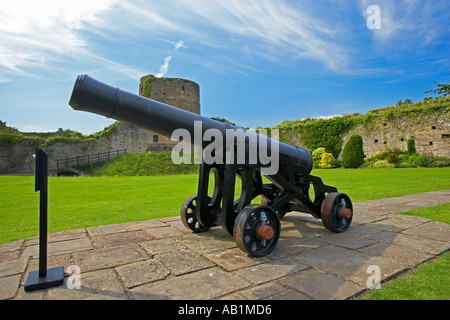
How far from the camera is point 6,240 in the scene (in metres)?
3.89

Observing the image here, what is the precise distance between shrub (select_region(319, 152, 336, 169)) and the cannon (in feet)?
66.3

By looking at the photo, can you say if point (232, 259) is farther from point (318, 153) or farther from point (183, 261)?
point (318, 153)

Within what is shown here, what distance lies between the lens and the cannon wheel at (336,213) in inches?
159

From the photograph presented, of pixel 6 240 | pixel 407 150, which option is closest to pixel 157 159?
pixel 407 150

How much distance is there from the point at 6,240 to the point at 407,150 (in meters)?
24.3

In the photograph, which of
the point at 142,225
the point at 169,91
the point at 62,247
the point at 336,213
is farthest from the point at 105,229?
the point at 169,91

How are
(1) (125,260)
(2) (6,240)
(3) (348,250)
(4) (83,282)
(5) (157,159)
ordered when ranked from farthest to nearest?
1. (5) (157,159)
2. (2) (6,240)
3. (3) (348,250)
4. (1) (125,260)
5. (4) (83,282)

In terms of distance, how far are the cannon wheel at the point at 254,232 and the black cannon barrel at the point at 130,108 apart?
0.94 m

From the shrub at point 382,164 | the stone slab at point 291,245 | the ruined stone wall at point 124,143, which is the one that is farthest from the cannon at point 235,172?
the ruined stone wall at point 124,143

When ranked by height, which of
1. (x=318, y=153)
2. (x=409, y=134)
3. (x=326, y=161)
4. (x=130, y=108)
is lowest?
(x=326, y=161)

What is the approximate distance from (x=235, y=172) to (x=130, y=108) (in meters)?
1.38

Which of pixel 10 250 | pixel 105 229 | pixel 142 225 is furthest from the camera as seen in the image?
→ pixel 142 225

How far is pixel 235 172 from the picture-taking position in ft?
11.3

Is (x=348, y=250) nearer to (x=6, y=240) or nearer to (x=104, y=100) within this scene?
(x=104, y=100)
